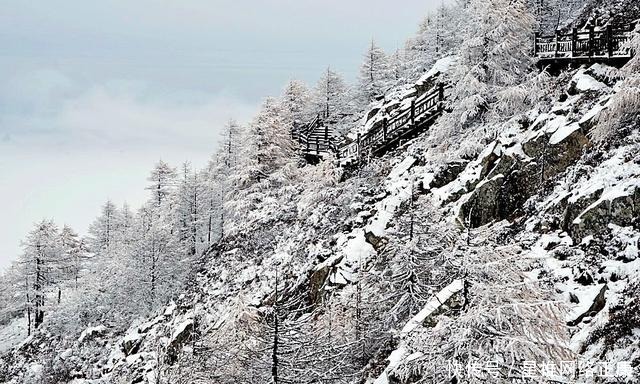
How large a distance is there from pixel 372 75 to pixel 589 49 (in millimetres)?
33250

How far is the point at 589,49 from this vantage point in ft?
67.5

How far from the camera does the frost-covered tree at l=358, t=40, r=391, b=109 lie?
169 ft

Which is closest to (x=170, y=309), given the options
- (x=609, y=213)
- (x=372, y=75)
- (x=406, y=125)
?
(x=406, y=125)

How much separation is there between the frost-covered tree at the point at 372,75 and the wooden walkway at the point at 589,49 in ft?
93.7

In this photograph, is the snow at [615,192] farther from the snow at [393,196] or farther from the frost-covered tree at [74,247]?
the frost-covered tree at [74,247]

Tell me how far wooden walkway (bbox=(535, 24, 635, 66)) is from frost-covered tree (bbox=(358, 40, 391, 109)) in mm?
Answer: 28558

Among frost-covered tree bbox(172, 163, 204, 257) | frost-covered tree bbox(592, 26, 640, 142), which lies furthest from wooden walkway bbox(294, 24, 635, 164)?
frost-covered tree bbox(172, 163, 204, 257)

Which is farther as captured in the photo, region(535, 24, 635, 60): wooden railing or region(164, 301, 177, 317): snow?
region(164, 301, 177, 317): snow

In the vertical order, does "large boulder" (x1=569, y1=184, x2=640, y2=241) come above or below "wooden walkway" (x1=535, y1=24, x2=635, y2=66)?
below

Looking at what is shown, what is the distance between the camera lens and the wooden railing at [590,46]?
19.1 metres

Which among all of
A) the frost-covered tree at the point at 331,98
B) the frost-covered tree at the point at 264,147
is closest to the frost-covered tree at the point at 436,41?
the frost-covered tree at the point at 331,98

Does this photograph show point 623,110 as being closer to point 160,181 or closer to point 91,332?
point 91,332

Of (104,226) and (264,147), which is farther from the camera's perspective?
(104,226)

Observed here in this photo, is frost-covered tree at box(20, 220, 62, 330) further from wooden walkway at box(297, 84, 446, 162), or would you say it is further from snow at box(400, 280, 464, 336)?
snow at box(400, 280, 464, 336)
